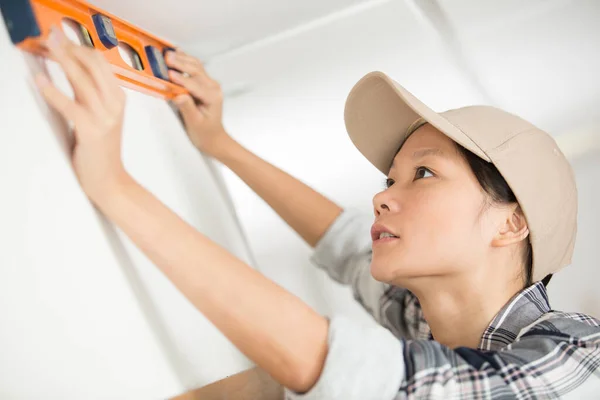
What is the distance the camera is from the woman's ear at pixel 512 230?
79cm

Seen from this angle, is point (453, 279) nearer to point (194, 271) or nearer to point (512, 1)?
point (194, 271)

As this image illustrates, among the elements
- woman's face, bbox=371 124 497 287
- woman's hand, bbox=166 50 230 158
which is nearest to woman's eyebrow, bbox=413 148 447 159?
woman's face, bbox=371 124 497 287

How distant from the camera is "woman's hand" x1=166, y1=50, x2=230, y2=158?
0.97 metres

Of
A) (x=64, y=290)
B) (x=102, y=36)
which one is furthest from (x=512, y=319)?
(x=102, y=36)

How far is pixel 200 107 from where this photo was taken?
100cm

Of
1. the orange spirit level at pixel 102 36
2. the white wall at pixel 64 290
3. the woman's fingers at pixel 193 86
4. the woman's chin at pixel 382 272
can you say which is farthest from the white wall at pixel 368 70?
the white wall at pixel 64 290

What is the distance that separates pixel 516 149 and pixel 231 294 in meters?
0.47

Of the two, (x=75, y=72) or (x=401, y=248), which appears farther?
(x=401, y=248)

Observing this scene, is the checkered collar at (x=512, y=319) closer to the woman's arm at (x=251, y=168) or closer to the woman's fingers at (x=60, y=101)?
the woman's arm at (x=251, y=168)

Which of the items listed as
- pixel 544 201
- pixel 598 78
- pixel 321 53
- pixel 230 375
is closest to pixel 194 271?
pixel 230 375

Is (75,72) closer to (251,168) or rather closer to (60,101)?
(60,101)

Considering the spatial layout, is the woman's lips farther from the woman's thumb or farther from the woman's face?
the woman's thumb

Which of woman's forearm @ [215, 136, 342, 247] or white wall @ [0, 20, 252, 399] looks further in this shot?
woman's forearm @ [215, 136, 342, 247]

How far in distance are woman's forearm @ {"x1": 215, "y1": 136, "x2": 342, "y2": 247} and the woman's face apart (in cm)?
24
